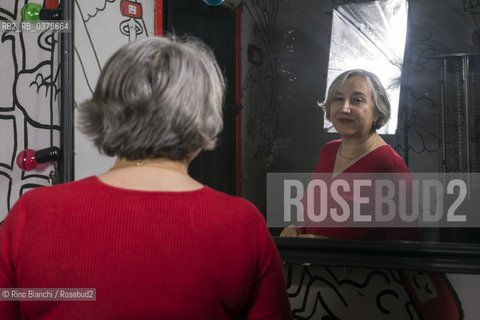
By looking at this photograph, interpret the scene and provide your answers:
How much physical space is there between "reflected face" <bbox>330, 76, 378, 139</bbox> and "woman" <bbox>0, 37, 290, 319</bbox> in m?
0.68

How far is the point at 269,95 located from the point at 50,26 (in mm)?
720

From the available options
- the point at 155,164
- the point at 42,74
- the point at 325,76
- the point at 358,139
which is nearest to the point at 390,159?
the point at 358,139

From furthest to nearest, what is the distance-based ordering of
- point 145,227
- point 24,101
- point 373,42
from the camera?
point 24,101
point 373,42
point 145,227

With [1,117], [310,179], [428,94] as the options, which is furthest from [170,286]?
[1,117]

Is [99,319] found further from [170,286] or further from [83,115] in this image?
[83,115]

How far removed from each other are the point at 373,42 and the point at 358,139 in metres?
0.26

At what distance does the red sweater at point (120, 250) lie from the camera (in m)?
0.61

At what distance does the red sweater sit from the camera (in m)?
0.61

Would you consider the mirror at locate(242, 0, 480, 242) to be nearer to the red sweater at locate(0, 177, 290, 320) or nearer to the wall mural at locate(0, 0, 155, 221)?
the wall mural at locate(0, 0, 155, 221)

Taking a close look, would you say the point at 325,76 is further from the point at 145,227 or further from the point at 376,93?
the point at 145,227

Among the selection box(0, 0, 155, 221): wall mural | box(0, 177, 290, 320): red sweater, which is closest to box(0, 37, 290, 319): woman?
box(0, 177, 290, 320): red sweater

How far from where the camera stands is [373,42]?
4.07 feet

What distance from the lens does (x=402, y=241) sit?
1.24 metres

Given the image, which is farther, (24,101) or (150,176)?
(24,101)
